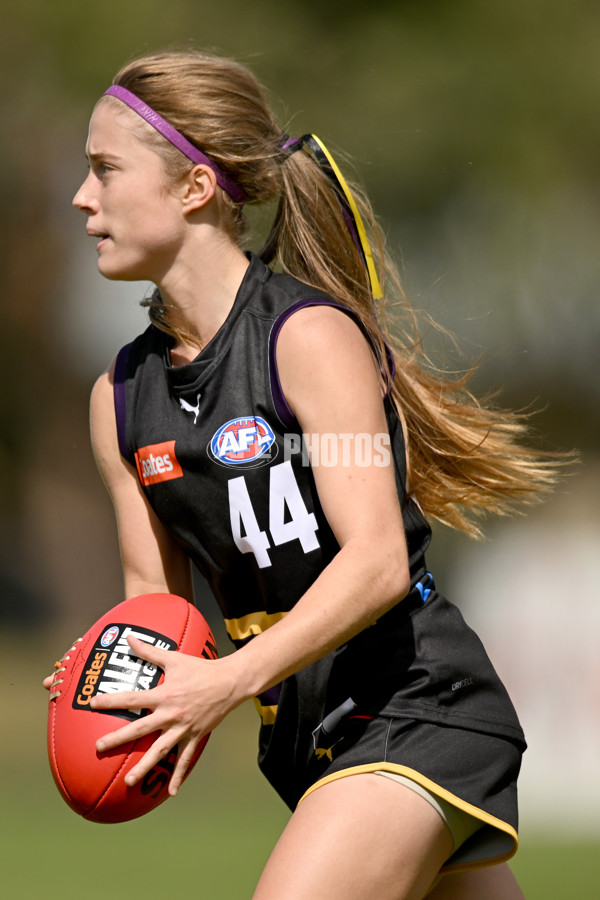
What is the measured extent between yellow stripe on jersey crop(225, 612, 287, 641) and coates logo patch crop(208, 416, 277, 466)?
0.91 ft

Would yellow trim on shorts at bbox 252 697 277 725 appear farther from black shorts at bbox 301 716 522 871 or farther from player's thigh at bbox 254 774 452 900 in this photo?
player's thigh at bbox 254 774 452 900

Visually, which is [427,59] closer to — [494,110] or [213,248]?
[494,110]

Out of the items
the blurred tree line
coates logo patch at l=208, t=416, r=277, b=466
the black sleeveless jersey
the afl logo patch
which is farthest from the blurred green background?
coates logo patch at l=208, t=416, r=277, b=466

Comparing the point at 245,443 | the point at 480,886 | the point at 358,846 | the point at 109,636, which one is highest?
the point at 245,443

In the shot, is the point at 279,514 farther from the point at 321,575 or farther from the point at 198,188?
the point at 198,188

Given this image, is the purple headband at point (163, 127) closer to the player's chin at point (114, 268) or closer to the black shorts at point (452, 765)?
the player's chin at point (114, 268)

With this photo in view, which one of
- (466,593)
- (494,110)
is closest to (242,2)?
(494,110)

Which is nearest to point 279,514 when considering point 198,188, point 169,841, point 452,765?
point 452,765

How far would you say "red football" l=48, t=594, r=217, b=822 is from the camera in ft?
4.96

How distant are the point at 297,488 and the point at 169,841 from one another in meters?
2.44

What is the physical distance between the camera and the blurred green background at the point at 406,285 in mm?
4328

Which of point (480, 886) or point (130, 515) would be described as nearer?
point (480, 886)

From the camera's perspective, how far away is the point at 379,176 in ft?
18.2

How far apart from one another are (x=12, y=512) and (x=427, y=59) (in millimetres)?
3307
